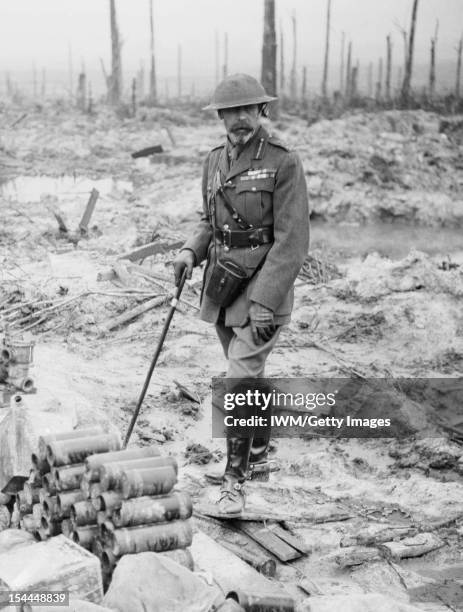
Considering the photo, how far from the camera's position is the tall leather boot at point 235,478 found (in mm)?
4605

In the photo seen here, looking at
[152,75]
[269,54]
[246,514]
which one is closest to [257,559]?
[246,514]

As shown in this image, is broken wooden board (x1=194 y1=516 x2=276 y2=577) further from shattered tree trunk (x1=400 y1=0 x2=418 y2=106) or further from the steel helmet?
shattered tree trunk (x1=400 y1=0 x2=418 y2=106)

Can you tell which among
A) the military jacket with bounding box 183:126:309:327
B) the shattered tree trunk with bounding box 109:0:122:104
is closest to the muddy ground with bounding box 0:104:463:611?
the military jacket with bounding box 183:126:309:327

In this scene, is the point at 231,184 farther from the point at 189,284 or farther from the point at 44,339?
the point at 189,284

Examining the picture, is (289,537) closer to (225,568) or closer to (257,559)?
(257,559)

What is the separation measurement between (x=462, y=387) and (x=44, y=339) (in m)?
3.72

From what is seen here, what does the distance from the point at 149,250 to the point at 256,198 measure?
20.1 ft

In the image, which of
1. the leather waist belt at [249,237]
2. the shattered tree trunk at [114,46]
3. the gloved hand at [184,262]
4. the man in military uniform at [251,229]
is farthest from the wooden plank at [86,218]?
the shattered tree trunk at [114,46]

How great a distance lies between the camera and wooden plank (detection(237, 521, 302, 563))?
4.29 m

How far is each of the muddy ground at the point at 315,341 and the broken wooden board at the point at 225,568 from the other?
0.25 metres

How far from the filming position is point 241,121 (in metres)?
4.70

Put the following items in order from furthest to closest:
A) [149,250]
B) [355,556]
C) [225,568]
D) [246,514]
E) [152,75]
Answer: [152,75]
[149,250]
[246,514]
[355,556]
[225,568]

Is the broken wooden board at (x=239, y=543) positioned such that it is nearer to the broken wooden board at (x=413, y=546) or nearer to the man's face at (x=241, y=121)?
the broken wooden board at (x=413, y=546)

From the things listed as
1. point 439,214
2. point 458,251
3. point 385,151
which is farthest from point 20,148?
point 458,251
